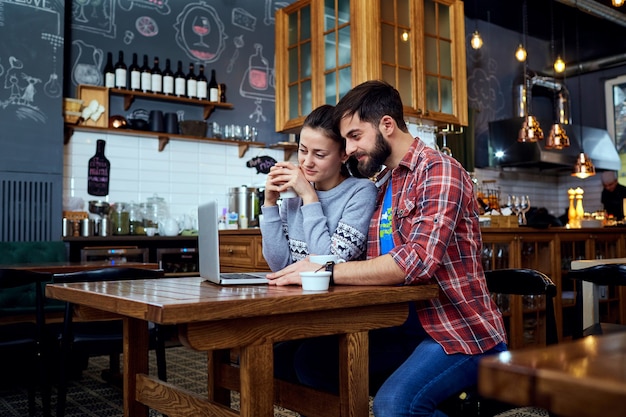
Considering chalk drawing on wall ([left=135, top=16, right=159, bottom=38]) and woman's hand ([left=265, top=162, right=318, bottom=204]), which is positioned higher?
chalk drawing on wall ([left=135, top=16, right=159, bottom=38])

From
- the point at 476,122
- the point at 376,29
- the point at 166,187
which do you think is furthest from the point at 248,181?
the point at 476,122

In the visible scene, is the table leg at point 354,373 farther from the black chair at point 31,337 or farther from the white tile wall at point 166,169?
the white tile wall at point 166,169

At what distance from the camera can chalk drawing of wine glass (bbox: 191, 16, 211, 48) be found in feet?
20.3

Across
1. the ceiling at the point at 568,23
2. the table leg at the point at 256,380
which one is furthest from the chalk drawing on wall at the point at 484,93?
the table leg at the point at 256,380

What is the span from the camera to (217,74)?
20.6 feet

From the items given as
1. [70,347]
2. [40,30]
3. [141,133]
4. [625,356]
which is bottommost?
[70,347]

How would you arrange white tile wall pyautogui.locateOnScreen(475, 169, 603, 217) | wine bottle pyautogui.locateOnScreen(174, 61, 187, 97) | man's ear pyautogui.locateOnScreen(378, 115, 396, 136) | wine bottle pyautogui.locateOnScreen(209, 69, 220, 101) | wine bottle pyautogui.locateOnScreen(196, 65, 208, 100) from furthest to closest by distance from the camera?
white tile wall pyautogui.locateOnScreen(475, 169, 603, 217) < wine bottle pyautogui.locateOnScreen(209, 69, 220, 101) < wine bottle pyautogui.locateOnScreen(196, 65, 208, 100) < wine bottle pyautogui.locateOnScreen(174, 61, 187, 97) < man's ear pyautogui.locateOnScreen(378, 115, 396, 136)

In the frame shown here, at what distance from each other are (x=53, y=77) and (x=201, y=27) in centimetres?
173

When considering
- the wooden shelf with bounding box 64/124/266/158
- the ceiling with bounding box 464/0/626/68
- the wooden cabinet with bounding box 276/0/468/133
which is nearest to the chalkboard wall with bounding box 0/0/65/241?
the wooden shelf with bounding box 64/124/266/158

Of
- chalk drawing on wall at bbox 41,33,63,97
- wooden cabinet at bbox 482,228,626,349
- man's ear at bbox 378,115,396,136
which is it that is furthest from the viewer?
chalk drawing on wall at bbox 41,33,63,97

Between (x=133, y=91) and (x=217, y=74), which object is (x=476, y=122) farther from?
(x=133, y=91)

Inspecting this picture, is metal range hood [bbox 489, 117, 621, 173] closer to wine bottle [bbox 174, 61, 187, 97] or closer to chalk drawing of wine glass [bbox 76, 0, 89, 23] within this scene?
wine bottle [bbox 174, 61, 187, 97]

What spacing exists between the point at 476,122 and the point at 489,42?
117cm

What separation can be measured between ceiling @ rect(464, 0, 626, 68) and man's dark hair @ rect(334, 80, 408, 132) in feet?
20.2
